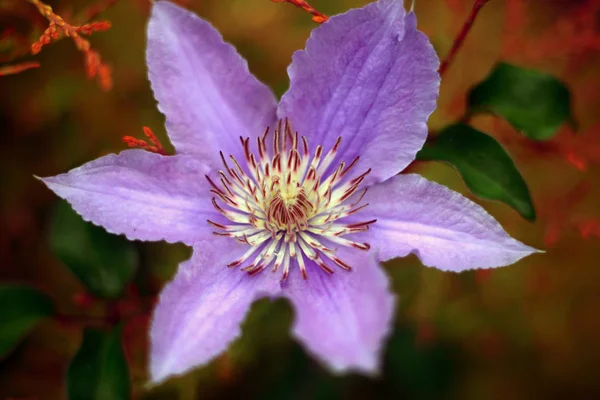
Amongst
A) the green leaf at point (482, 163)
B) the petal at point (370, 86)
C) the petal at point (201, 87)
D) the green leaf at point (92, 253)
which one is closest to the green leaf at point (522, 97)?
the green leaf at point (482, 163)

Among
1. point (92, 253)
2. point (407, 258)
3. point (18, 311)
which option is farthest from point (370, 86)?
point (407, 258)

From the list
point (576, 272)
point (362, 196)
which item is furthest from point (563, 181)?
point (362, 196)

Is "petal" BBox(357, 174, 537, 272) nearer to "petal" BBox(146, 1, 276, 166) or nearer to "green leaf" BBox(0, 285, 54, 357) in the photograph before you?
"petal" BBox(146, 1, 276, 166)

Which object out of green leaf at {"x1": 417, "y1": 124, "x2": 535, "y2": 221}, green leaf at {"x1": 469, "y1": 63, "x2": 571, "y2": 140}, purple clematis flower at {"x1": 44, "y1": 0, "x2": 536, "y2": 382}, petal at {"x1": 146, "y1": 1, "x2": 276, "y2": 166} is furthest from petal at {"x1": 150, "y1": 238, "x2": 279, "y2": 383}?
green leaf at {"x1": 469, "y1": 63, "x2": 571, "y2": 140}

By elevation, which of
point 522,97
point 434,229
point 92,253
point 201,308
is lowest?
point 92,253

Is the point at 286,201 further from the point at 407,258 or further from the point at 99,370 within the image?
the point at 407,258

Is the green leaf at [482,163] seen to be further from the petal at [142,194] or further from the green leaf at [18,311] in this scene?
the green leaf at [18,311]
